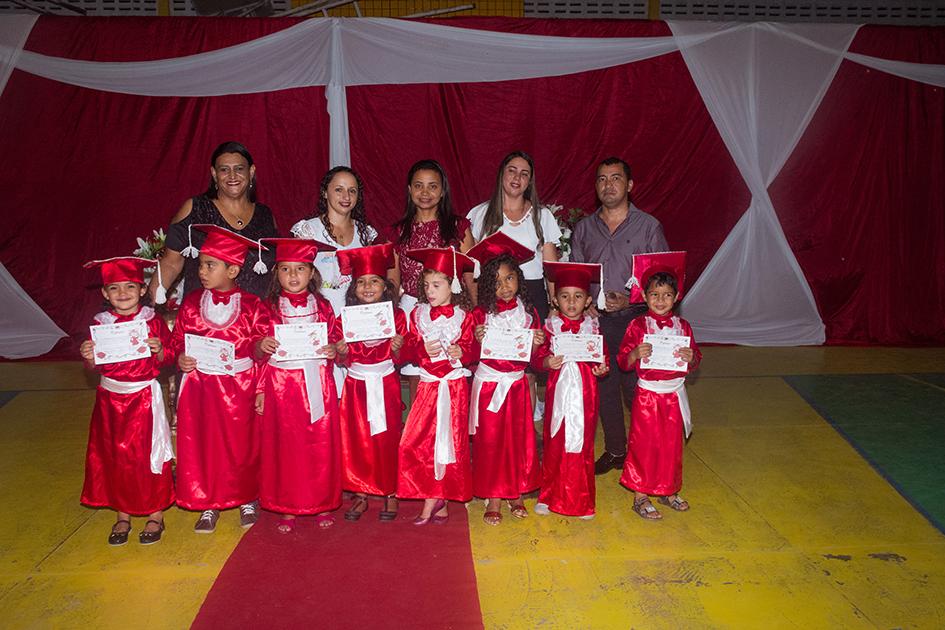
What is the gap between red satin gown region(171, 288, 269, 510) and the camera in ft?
10.9

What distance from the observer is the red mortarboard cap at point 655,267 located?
11.5 ft

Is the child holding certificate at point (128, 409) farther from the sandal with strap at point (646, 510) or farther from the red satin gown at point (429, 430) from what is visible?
the sandal with strap at point (646, 510)

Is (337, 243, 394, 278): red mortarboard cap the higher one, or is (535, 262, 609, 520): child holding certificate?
(337, 243, 394, 278): red mortarboard cap

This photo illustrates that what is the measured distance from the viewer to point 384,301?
3408 mm

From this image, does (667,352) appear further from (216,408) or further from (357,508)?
(216,408)

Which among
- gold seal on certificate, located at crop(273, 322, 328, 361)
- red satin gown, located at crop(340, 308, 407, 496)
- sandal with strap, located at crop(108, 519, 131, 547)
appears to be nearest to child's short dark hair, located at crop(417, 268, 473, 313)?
red satin gown, located at crop(340, 308, 407, 496)

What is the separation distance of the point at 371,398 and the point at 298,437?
374mm

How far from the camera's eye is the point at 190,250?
360cm

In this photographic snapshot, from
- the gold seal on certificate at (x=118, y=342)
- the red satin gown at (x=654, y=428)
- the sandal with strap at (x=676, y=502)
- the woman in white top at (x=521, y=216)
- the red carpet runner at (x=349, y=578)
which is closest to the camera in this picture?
the red carpet runner at (x=349, y=578)

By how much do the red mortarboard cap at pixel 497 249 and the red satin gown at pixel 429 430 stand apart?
0.92 ft

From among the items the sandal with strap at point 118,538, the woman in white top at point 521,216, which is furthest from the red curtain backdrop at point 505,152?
the sandal with strap at point 118,538

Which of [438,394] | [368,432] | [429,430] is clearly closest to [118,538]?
[368,432]

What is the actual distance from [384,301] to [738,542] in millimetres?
1983

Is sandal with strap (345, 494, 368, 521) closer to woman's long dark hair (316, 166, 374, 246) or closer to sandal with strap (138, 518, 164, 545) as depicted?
sandal with strap (138, 518, 164, 545)
